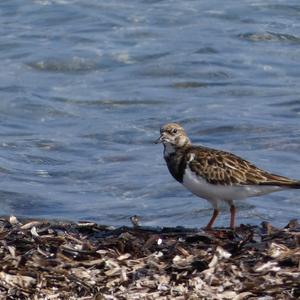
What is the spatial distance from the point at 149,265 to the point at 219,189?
1163 millimetres

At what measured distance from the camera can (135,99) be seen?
1070cm

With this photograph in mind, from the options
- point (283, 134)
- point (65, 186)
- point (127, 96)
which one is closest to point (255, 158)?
point (283, 134)

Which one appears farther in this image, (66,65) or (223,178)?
(66,65)

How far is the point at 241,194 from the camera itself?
6008 mm

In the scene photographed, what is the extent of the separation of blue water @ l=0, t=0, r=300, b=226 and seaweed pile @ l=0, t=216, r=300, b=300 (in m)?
2.01

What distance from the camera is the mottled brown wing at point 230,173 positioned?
589 cm

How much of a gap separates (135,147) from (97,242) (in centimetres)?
396

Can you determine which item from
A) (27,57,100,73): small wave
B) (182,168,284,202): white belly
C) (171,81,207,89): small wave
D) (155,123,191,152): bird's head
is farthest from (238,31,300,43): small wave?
(182,168,284,202): white belly

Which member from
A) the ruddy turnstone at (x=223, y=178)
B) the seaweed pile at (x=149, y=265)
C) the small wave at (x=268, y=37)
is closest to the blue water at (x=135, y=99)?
the small wave at (x=268, y=37)

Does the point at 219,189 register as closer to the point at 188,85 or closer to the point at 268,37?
the point at 188,85

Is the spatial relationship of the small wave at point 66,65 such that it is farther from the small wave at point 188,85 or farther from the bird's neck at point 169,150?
the bird's neck at point 169,150

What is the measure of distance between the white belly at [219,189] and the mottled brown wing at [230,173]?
29 millimetres

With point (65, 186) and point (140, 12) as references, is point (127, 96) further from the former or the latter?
point (140, 12)

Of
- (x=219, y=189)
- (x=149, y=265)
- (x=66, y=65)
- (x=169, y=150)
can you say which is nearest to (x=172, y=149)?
(x=169, y=150)
